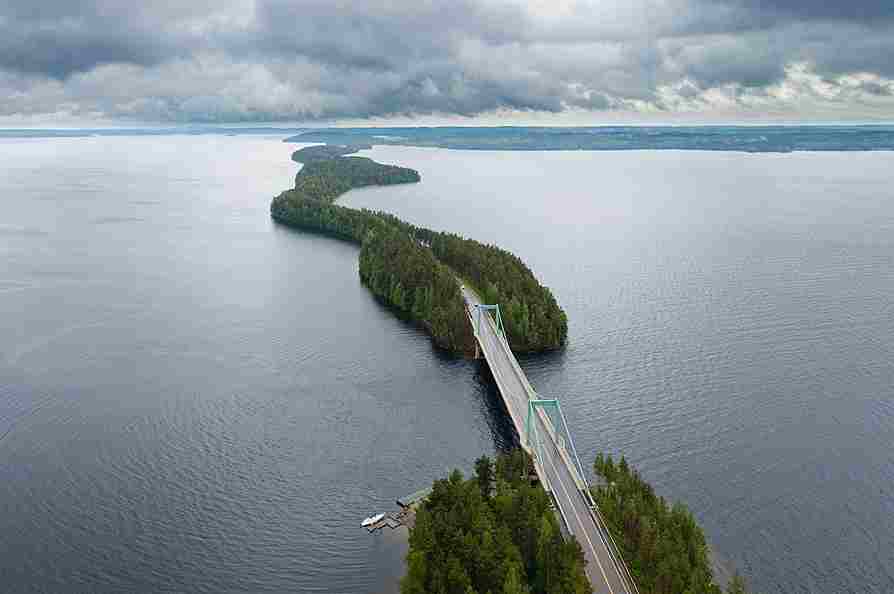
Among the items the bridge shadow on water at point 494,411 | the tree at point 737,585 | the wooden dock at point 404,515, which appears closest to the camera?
the tree at point 737,585

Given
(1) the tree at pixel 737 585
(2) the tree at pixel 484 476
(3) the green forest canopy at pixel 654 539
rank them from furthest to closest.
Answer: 1. (2) the tree at pixel 484 476
2. (3) the green forest canopy at pixel 654 539
3. (1) the tree at pixel 737 585

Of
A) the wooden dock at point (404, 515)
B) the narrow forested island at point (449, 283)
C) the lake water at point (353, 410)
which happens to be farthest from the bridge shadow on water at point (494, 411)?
the wooden dock at point (404, 515)

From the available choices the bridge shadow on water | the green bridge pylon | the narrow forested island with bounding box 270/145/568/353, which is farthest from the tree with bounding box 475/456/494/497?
the narrow forested island with bounding box 270/145/568/353

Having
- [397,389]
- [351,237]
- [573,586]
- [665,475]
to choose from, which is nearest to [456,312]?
[397,389]

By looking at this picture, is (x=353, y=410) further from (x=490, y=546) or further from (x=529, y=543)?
(x=490, y=546)

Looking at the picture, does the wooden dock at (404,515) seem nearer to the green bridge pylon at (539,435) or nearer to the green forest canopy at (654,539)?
the green bridge pylon at (539,435)

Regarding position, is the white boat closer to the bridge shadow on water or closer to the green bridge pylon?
the green bridge pylon

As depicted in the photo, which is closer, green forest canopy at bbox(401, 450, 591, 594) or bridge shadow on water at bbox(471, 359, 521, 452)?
green forest canopy at bbox(401, 450, 591, 594)

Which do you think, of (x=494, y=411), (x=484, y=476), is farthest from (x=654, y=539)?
(x=494, y=411)
